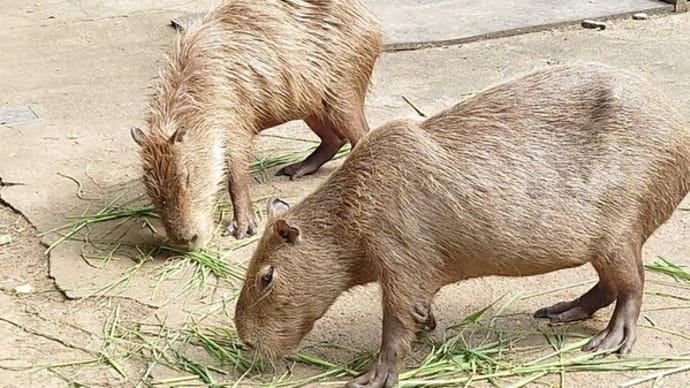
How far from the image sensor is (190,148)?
17.0 feet

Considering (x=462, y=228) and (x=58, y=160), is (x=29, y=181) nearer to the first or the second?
(x=58, y=160)

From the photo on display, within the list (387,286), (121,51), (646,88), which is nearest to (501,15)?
(121,51)

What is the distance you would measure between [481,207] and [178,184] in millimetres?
1757

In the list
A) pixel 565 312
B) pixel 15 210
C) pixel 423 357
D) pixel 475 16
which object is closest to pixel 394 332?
pixel 423 357

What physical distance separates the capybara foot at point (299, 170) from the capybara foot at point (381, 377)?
7.43 ft

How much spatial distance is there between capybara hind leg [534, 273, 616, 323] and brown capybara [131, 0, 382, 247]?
165 cm

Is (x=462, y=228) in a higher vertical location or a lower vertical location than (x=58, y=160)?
higher

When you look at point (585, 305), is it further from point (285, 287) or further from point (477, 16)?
point (477, 16)

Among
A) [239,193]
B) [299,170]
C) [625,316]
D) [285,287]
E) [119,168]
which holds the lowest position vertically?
[119,168]

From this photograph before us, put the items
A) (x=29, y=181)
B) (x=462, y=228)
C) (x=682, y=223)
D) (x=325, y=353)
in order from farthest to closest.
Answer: (x=29, y=181)
(x=682, y=223)
(x=325, y=353)
(x=462, y=228)

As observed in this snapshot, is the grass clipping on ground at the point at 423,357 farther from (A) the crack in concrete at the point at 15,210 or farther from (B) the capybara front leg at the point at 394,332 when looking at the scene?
(A) the crack in concrete at the point at 15,210

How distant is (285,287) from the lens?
386cm

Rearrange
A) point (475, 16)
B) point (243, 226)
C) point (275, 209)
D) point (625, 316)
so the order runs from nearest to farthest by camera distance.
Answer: point (625, 316) < point (275, 209) < point (243, 226) < point (475, 16)

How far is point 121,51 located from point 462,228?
5.02 meters
